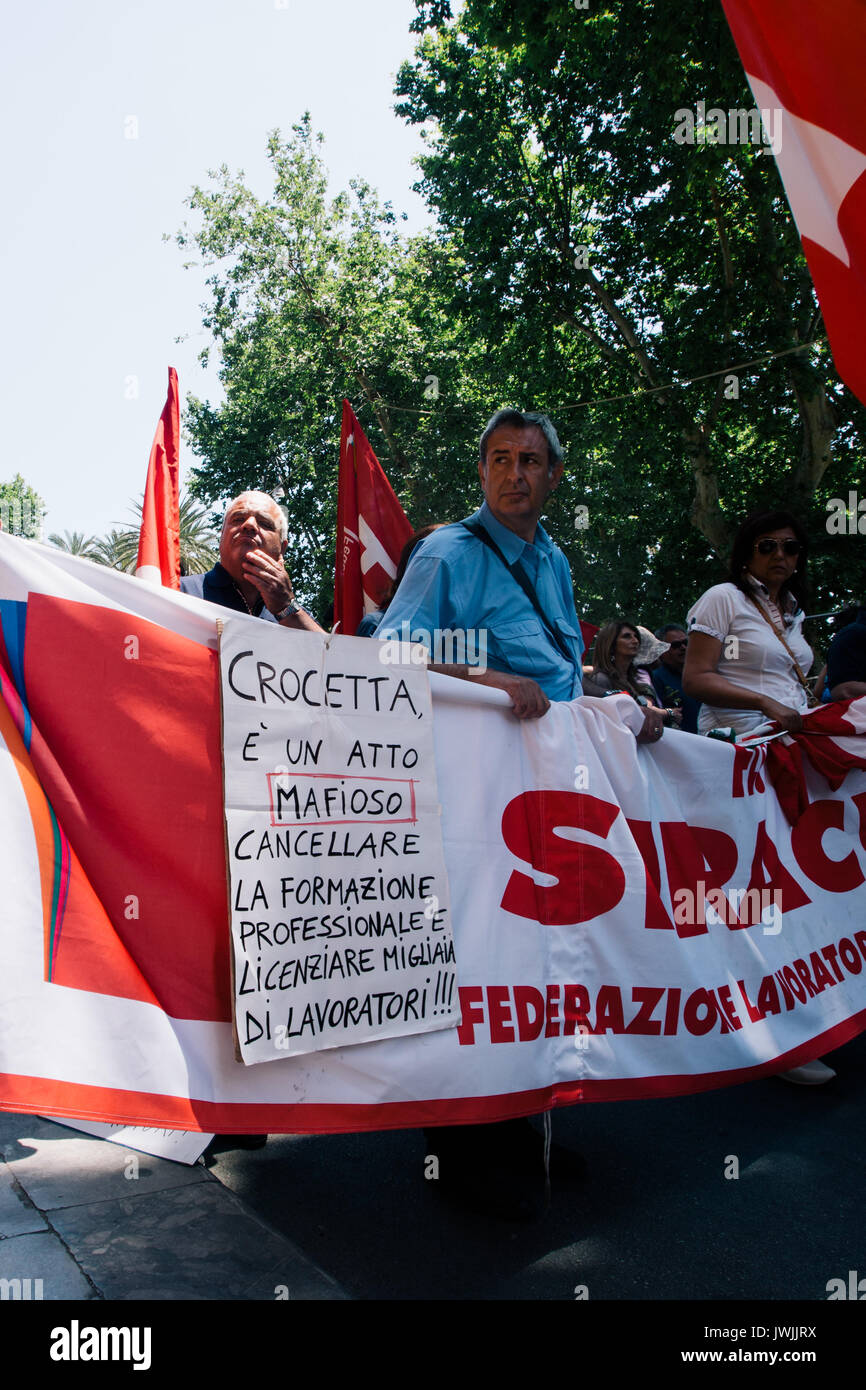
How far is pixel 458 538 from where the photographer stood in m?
3.27

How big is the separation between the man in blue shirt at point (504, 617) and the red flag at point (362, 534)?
3.89 metres

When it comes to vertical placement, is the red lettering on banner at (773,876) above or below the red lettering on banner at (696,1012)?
above

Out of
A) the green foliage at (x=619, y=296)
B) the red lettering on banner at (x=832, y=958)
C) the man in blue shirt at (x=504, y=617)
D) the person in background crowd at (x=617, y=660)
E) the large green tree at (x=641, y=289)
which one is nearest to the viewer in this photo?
the man in blue shirt at (x=504, y=617)

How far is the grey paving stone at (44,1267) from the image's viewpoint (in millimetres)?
2436

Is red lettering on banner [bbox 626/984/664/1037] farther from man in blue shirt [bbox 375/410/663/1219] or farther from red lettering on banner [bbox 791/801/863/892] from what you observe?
red lettering on banner [bbox 791/801/863/892]

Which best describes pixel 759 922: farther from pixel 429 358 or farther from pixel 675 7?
pixel 429 358

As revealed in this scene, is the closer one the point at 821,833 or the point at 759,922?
the point at 759,922

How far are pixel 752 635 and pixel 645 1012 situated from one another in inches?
68.3

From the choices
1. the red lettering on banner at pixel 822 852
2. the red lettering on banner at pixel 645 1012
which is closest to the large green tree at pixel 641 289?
the red lettering on banner at pixel 822 852

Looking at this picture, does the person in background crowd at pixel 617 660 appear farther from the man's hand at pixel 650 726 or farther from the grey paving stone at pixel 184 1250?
the grey paving stone at pixel 184 1250

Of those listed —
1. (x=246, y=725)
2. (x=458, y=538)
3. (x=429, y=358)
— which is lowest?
(x=246, y=725)

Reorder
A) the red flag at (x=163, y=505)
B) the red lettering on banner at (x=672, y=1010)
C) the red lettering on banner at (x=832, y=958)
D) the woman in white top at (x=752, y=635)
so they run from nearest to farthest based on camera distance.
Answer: the red lettering on banner at (x=672, y=1010)
the red lettering on banner at (x=832, y=958)
the woman in white top at (x=752, y=635)
the red flag at (x=163, y=505)
